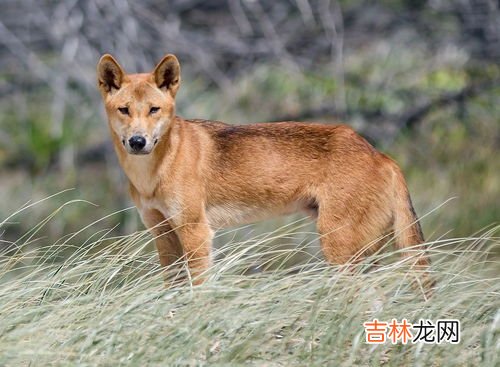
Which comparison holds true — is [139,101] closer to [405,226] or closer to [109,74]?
[109,74]

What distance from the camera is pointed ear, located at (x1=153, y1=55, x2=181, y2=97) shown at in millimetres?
6363

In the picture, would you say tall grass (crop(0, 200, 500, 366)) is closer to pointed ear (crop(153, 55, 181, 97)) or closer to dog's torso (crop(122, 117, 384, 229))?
dog's torso (crop(122, 117, 384, 229))

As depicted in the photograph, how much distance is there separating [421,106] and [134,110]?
6.41m

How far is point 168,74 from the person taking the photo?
6.41 meters

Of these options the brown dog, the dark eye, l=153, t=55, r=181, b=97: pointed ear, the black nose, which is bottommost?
the brown dog

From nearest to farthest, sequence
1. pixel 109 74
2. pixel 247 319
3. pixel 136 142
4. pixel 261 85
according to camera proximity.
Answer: pixel 247 319
pixel 136 142
pixel 109 74
pixel 261 85

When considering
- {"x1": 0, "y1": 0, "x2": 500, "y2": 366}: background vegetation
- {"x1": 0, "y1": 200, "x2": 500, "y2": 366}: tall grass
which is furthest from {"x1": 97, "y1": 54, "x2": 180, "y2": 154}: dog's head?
{"x1": 0, "y1": 0, "x2": 500, "y2": 366}: background vegetation

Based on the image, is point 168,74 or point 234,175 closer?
point 168,74

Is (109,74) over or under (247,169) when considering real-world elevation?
over

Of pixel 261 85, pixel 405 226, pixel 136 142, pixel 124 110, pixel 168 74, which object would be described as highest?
pixel 168 74

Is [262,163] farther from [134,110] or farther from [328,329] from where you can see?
[328,329]

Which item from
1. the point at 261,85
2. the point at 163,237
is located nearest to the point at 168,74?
the point at 163,237

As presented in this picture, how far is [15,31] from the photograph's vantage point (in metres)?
A: 12.1

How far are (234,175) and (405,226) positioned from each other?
988 millimetres
